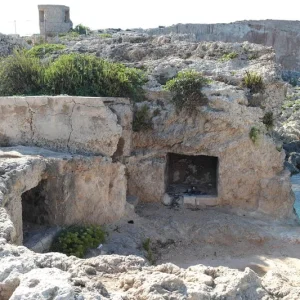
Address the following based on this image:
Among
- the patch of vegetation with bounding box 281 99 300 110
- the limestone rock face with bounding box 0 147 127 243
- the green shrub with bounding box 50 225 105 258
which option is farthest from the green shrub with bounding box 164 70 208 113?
the patch of vegetation with bounding box 281 99 300 110

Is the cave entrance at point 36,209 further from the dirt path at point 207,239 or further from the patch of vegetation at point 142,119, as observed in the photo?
the patch of vegetation at point 142,119

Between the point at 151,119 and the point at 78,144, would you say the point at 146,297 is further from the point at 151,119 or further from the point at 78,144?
the point at 151,119

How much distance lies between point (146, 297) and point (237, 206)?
6766mm

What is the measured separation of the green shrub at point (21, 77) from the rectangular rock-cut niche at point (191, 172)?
354 cm

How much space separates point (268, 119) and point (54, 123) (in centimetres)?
481

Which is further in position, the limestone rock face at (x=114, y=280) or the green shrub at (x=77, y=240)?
the green shrub at (x=77, y=240)

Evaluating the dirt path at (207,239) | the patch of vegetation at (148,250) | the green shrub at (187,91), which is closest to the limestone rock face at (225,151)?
the green shrub at (187,91)

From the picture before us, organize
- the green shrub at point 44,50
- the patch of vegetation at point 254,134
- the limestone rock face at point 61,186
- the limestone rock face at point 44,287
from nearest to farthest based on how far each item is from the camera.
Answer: the limestone rock face at point 44,287
the limestone rock face at point 61,186
the patch of vegetation at point 254,134
the green shrub at point 44,50

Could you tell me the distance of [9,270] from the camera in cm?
370

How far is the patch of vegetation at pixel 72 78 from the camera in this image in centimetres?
962

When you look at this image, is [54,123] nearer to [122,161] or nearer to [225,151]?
[122,161]

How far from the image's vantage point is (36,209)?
7730 millimetres

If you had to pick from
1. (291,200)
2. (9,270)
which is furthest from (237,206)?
(9,270)

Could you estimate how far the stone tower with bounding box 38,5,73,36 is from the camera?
76.9ft
